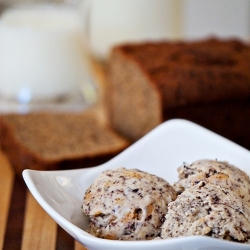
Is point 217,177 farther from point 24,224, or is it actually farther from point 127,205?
point 24,224

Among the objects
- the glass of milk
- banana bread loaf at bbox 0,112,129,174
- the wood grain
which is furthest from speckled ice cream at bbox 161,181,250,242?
the glass of milk

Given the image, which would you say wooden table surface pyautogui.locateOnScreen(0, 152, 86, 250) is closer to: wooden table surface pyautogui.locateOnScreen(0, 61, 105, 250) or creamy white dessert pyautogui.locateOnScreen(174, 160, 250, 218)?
wooden table surface pyautogui.locateOnScreen(0, 61, 105, 250)

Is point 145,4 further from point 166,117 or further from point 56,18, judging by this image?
point 166,117

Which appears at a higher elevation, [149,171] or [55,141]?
[149,171]

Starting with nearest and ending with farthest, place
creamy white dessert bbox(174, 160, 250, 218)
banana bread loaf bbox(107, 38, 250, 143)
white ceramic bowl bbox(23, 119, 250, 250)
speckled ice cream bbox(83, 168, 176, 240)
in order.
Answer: white ceramic bowl bbox(23, 119, 250, 250)
speckled ice cream bbox(83, 168, 176, 240)
creamy white dessert bbox(174, 160, 250, 218)
banana bread loaf bbox(107, 38, 250, 143)

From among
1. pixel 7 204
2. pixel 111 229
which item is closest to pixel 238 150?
pixel 111 229

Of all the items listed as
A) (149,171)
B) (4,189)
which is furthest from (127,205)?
(4,189)
